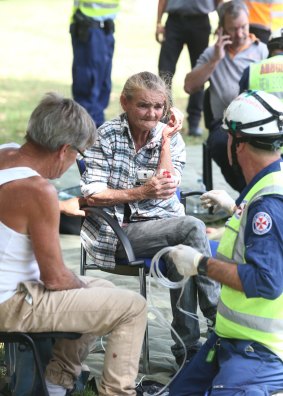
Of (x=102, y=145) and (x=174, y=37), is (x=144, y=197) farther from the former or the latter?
(x=174, y=37)

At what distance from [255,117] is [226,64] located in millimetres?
3819

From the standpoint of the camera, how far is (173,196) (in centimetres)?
502

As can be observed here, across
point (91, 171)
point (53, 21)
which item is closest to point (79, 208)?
point (91, 171)

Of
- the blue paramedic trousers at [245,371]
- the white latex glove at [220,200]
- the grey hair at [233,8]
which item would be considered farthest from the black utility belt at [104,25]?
the blue paramedic trousers at [245,371]

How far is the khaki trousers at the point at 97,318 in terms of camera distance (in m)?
3.74

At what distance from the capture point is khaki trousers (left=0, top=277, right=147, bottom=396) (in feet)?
12.3

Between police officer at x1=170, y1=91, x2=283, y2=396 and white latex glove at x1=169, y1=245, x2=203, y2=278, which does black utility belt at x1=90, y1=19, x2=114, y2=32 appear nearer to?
police officer at x1=170, y1=91, x2=283, y2=396

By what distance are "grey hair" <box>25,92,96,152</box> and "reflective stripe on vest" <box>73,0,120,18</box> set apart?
5.73 m

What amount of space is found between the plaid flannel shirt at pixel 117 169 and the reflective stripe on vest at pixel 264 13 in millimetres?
3529

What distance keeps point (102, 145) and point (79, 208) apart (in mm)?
348

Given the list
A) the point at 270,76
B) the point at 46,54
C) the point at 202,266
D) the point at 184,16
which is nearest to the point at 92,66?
the point at 184,16

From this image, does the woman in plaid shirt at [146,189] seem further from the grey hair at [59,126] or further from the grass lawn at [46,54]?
the grass lawn at [46,54]

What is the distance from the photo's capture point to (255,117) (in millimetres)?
3543

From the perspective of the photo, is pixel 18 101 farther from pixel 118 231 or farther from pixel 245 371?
pixel 245 371
